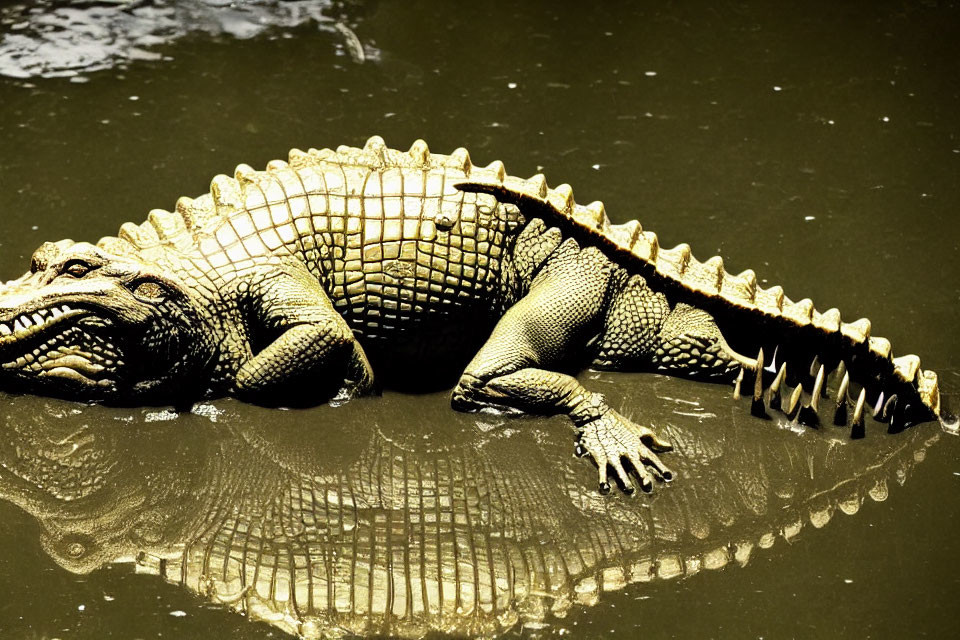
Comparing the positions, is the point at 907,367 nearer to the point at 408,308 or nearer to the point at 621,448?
the point at 621,448

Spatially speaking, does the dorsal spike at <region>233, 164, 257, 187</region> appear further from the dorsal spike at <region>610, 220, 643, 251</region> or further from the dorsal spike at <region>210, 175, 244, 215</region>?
the dorsal spike at <region>610, 220, 643, 251</region>

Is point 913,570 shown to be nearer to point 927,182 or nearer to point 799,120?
point 927,182

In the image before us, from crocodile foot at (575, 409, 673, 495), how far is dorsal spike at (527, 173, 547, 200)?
0.91 meters

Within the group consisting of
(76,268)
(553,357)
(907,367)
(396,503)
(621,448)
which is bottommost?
(396,503)

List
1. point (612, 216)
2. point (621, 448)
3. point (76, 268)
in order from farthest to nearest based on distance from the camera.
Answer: point (612, 216) → point (76, 268) → point (621, 448)

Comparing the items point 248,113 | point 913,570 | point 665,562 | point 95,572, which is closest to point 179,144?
point 248,113

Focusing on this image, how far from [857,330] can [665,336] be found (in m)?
0.76

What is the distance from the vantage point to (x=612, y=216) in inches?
261

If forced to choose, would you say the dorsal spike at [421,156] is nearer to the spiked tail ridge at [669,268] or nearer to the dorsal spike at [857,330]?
the spiked tail ridge at [669,268]

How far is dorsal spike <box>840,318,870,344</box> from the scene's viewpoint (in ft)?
17.6

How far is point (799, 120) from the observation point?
746 cm

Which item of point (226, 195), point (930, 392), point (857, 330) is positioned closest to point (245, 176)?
point (226, 195)

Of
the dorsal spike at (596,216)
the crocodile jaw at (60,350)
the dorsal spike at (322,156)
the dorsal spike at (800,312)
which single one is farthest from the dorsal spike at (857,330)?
the crocodile jaw at (60,350)

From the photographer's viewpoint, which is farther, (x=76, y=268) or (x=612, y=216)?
(x=612, y=216)
